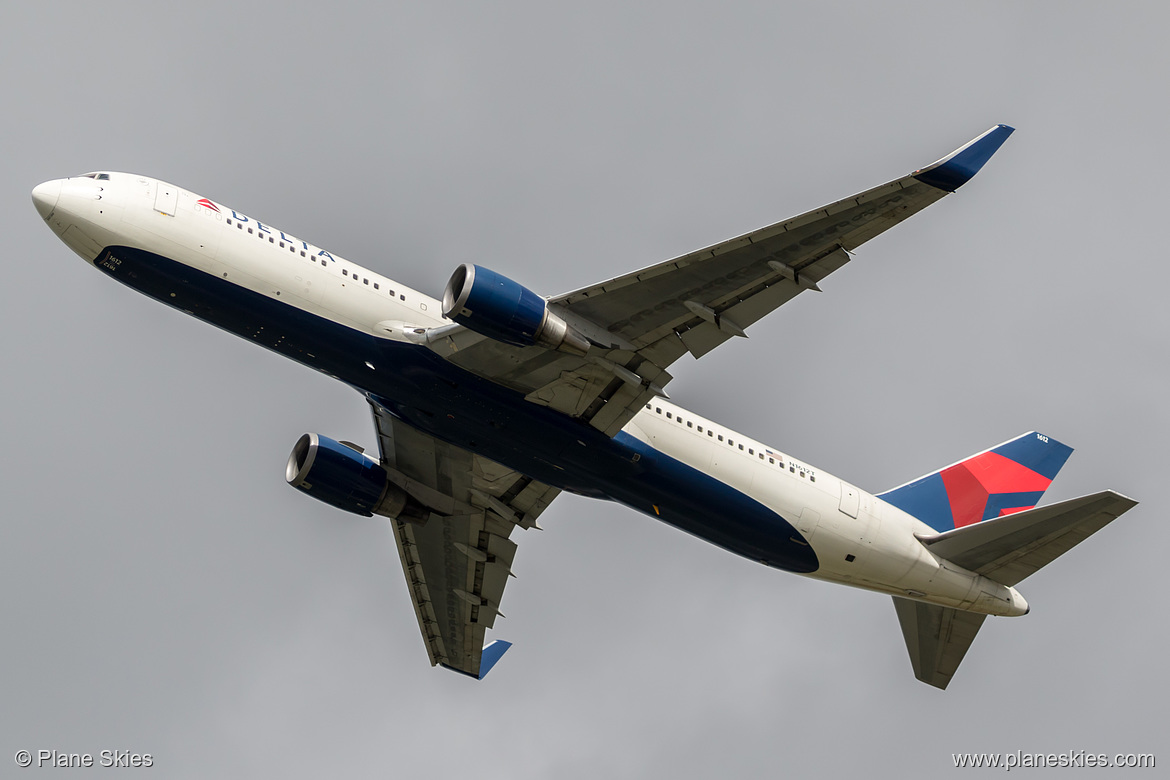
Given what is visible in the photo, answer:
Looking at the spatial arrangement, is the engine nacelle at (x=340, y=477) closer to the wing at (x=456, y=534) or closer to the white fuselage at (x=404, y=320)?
the wing at (x=456, y=534)

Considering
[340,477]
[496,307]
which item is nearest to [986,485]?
[496,307]

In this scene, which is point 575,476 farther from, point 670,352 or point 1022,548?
point 1022,548

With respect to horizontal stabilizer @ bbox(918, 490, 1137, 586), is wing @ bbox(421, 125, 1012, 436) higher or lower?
higher

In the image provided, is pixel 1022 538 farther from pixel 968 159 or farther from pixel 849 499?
pixel 968 159

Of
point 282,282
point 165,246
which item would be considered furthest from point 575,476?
point 165,246

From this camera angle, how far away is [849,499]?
35.8m

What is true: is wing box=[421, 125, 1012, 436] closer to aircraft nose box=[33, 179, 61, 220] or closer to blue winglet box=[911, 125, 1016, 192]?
blue winglet box=[911, 125, 1016, 192]

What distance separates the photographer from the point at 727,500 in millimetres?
33812

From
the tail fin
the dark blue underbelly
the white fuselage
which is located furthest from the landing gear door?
the tail fin

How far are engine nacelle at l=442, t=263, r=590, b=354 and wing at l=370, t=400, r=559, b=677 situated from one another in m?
8.24

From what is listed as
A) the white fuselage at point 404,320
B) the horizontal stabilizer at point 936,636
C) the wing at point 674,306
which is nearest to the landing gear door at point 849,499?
the white fuselage at point 404,320

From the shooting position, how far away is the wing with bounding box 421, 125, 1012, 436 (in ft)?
87.5

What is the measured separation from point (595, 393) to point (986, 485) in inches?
647

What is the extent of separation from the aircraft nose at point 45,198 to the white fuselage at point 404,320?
0.10ft
